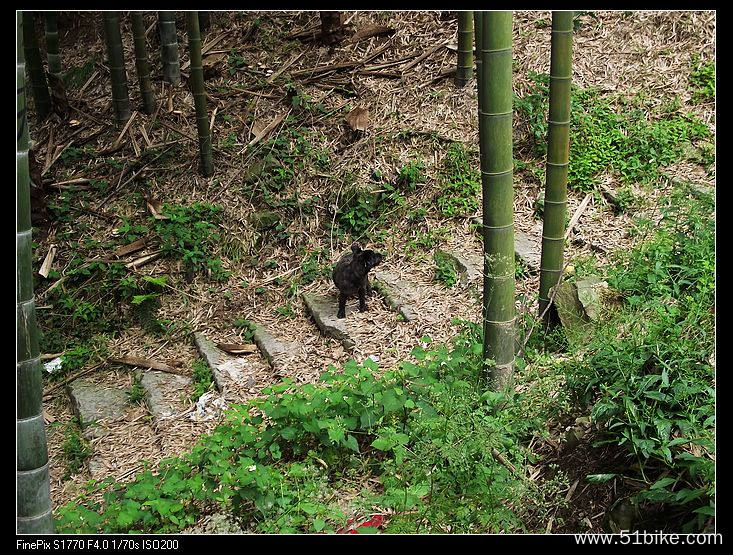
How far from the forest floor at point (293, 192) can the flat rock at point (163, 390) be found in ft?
0.17

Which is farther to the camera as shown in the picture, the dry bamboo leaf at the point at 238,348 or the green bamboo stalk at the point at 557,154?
the dry bamboo leaf at the point at 238,348

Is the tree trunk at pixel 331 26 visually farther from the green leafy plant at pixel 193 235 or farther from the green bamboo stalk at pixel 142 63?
the green leafy plant at pixel 193 235

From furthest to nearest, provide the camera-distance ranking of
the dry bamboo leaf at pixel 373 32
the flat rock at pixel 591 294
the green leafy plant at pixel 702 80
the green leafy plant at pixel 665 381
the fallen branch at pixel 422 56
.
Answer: the dry bamboo leaf at pixel 373 32 → the fallen branch at pixel 422 56 → the green leafy plant at pixel 702 80 → the flat rock at pixel 591 294 → the green leafy plant at pixel 665 381

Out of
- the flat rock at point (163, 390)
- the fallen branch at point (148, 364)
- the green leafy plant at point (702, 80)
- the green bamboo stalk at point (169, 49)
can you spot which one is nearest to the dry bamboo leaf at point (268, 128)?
the green bamboo stalk at point (169, 49)

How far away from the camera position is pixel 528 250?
5723 millimetres

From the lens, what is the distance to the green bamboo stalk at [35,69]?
6.82 metres

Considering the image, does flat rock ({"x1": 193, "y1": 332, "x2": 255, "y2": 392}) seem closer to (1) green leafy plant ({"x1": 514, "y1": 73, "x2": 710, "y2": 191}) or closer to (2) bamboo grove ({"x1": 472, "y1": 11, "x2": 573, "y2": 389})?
(2) bamboo grove ({"x1": 472, "y1": 11, "x2": 573, "y2": 389})

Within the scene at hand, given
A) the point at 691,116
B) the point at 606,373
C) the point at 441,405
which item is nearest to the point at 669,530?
the point at 606,373

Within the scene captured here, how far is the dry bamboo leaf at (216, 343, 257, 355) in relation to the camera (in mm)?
A: 5711

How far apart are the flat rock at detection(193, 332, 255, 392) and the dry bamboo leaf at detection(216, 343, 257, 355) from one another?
4cm

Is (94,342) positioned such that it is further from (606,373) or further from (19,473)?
(606,373)

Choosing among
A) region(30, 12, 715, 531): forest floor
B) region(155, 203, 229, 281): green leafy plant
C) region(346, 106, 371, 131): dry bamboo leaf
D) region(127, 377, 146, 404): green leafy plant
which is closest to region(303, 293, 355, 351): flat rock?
region(30, 12, 715, 531): forest floor

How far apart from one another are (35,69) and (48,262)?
2.17 meters

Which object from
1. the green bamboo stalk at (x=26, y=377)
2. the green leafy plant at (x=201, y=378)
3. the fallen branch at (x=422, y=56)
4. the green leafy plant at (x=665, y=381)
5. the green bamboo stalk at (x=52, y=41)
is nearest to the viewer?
Result: the green bamboo stalk at (x=26, y=377)
